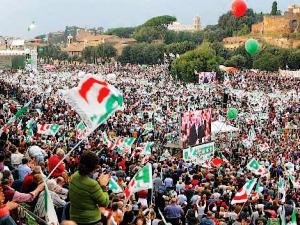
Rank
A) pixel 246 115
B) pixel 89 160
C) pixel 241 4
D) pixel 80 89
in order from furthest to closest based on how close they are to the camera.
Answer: pixel 246 115 → pixel 241 4 → pixel 80 89 → pixel 89 160

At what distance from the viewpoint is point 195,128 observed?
20.3 meters

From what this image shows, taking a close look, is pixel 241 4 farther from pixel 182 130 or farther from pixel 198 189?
pixel 198 189

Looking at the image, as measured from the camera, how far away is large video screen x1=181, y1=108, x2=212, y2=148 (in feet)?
65.2

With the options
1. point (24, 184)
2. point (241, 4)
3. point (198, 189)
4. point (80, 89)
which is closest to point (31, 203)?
point (24, 184)

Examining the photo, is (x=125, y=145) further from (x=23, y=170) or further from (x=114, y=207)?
(x=114, y=207)

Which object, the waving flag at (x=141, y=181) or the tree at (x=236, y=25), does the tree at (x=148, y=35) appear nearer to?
the tree at (x=236, y=25)

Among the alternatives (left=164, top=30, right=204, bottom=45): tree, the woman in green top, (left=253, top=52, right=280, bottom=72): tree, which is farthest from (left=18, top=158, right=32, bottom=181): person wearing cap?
(left=164, top=30, right=204, bottom=45): tree

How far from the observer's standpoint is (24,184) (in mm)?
6762

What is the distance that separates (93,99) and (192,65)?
59.6m

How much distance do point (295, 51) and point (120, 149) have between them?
225ft

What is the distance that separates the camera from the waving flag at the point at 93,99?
573 cm

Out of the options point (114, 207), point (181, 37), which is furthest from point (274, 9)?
point (114, 207)

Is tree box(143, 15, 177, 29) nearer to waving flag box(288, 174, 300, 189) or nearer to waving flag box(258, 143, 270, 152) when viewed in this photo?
waving flag box(258, 143, 270, 152)

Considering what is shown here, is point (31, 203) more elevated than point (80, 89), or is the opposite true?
point (80, 89)
